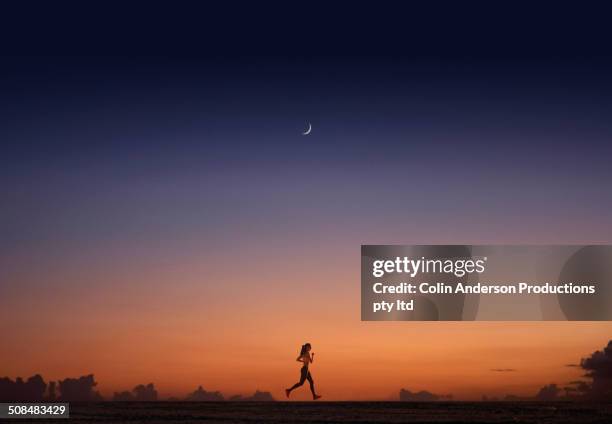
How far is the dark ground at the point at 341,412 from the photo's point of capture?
27938 mm

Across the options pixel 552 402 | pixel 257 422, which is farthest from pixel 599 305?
pixel 257 422

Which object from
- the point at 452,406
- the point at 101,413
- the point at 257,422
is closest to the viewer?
the point at 257,422

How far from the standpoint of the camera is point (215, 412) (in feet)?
100

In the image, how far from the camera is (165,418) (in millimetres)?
28484

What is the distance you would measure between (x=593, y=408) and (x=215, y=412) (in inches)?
427

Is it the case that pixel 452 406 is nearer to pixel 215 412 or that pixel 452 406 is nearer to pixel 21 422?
pixel 215 412

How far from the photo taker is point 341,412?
30109mm

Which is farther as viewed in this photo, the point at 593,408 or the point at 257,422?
the point at 593,408

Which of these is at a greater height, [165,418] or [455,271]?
[455,271]

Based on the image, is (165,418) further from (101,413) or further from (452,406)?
(452,406)

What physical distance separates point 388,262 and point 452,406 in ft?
15.9

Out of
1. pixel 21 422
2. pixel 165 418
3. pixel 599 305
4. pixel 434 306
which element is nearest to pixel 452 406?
pixel 434 306

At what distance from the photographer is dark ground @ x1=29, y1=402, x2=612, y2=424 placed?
27.9 m

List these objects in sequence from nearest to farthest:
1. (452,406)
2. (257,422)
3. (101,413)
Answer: (257,422), (101,413), (452,406)
